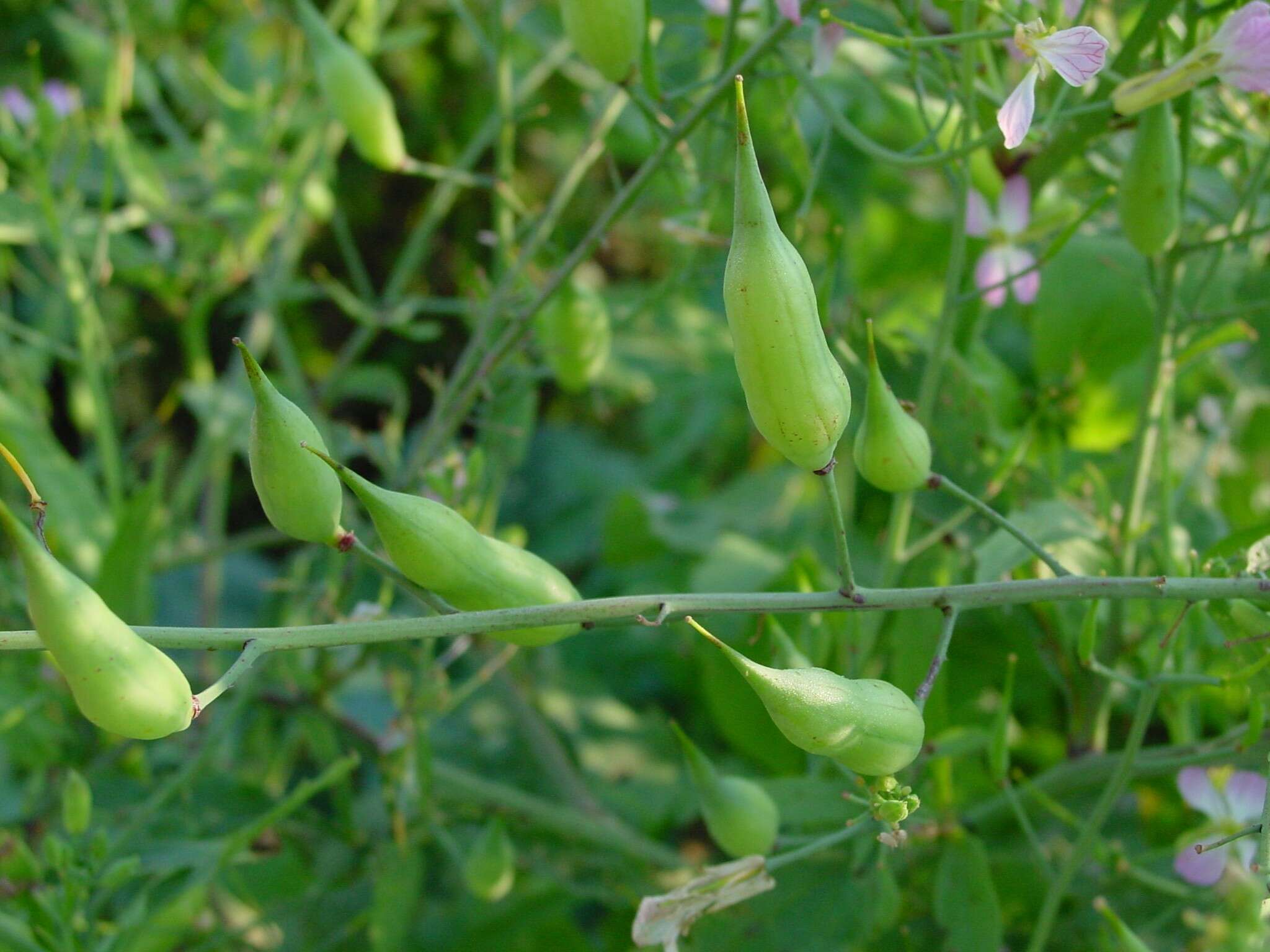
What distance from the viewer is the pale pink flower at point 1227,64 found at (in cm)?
33

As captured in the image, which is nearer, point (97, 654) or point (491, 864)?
point (97, 654)

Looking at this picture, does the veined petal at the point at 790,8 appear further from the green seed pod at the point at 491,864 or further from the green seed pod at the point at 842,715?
the green seed pod at the point at 491,864

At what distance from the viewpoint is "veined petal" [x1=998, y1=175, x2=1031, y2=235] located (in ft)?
1.49

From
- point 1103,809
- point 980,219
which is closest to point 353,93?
point 980,219

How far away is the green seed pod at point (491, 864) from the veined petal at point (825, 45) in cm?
32

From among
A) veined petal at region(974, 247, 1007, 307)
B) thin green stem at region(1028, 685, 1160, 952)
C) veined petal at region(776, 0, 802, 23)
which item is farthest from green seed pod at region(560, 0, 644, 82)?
thin green stem at region(1028, 685, 1160, 952)

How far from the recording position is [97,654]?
0.25m

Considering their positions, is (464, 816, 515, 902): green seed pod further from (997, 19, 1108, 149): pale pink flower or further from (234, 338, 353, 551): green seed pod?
(997, 19, 1108, 149): pale pink flower

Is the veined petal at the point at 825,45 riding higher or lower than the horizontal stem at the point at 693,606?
higher

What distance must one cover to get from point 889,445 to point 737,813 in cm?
13

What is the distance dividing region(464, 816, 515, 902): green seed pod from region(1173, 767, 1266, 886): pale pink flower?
0.25m

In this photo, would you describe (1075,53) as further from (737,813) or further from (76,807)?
(76,807)

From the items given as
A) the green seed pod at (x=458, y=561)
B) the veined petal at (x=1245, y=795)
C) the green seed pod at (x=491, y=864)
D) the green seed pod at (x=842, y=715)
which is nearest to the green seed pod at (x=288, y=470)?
the green seed pod at (x=458, y=561)

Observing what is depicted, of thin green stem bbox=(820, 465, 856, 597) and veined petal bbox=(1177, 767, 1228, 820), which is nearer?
thin green stem bbox=(820, 465, 856, 597)
